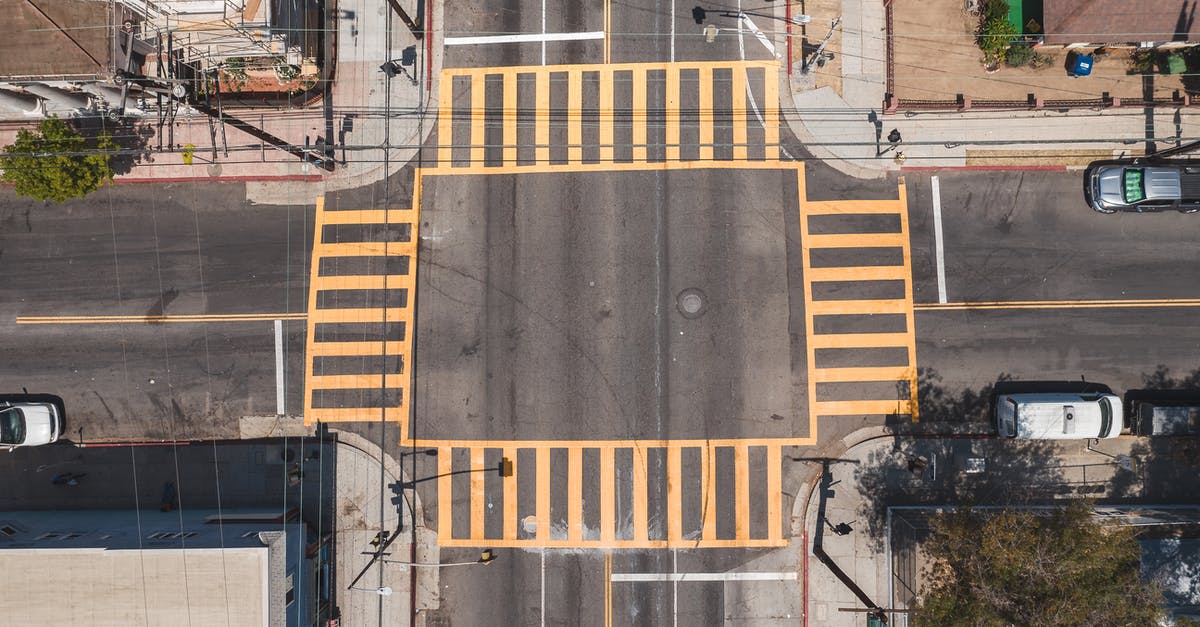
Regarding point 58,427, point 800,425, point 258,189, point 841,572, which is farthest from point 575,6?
point 58,427

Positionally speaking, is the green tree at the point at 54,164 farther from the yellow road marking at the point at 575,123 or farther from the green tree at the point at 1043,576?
the green tree at the point at 1043,576

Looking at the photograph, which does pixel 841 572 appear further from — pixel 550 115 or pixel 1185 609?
pixel 550 115

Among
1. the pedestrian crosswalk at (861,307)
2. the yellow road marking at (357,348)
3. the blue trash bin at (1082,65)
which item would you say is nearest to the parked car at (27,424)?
the yellow road marking at (357,348)

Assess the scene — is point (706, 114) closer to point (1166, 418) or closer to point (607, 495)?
point (607, 495)

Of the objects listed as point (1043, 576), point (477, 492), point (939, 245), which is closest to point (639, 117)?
point (939, 245)

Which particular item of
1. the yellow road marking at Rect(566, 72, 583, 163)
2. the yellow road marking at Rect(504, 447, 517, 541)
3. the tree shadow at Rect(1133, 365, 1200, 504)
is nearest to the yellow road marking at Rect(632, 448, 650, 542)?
the yellow road marking at Rect(504, 447, 517, 541)
